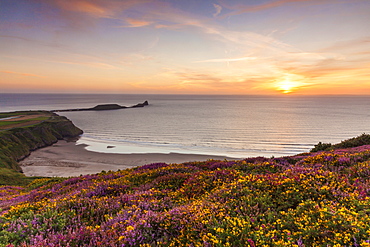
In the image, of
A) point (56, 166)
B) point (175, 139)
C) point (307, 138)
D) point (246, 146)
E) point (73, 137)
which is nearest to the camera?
point (56, 166)

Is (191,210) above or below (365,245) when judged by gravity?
below

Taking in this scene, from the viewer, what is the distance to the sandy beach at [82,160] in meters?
40.8

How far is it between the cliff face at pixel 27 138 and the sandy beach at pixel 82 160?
2.29m

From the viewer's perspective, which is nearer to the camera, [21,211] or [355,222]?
[355,222]

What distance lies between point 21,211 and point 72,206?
6.71ft

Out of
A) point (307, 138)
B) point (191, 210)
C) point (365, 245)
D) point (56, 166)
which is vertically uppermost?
point (365, 245)

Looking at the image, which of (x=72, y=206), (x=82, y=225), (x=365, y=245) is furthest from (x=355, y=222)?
(x=72, y=206)

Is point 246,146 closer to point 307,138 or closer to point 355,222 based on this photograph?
point 307,138

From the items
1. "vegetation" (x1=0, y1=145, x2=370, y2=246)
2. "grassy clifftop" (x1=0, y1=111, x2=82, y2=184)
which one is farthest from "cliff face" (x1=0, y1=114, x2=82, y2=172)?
"vegetation" (x1=0, y1=145, x2=370, y2=246)

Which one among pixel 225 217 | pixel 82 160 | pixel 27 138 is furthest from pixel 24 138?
pixel 225 217

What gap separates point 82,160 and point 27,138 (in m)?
24.8

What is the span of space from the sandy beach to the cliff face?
229cm

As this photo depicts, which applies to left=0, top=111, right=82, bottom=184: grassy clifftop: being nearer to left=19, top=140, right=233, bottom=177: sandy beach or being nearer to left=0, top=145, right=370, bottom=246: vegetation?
left=19, top=140, right=233, bottom=177: sandy beach

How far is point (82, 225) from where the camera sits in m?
6.49
